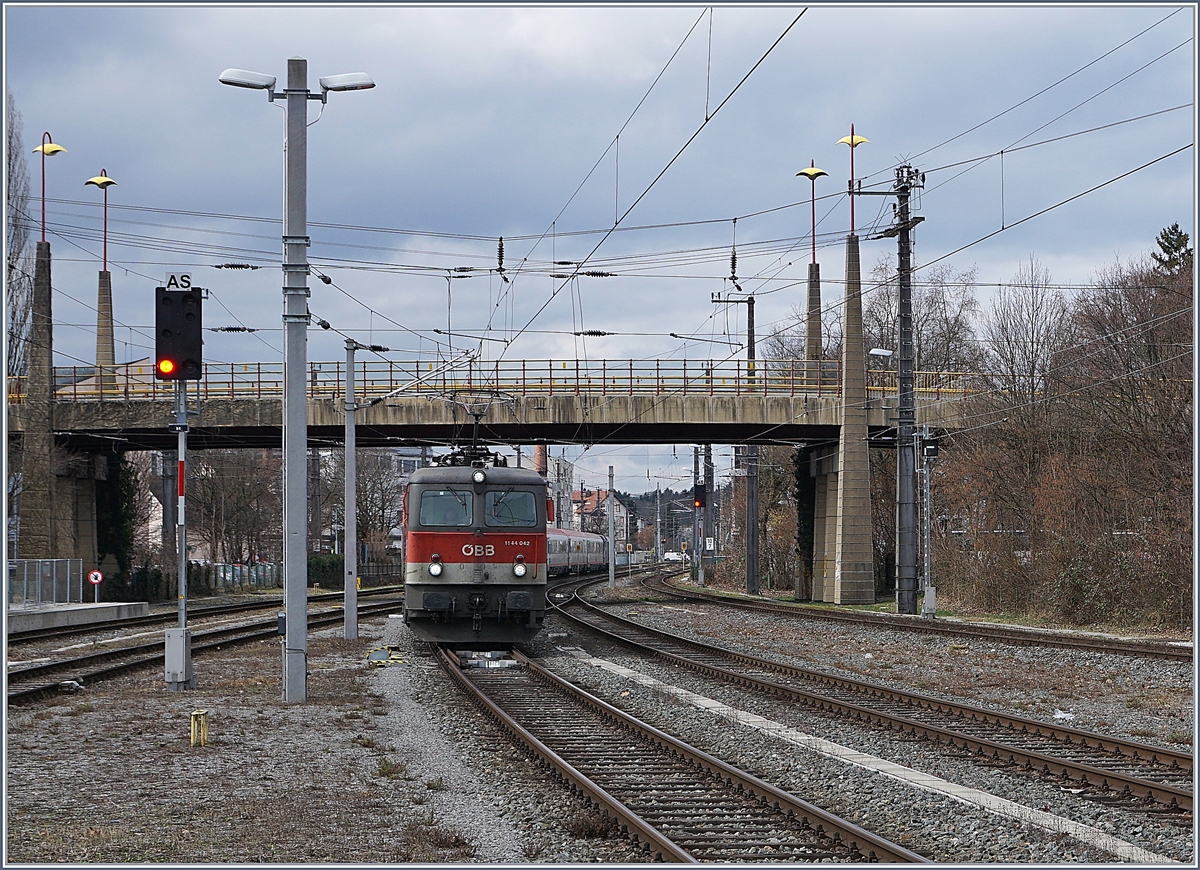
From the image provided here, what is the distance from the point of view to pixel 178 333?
15078 millimetres

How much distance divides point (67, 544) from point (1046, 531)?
3108cm

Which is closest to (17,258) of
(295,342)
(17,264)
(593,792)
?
(17,264)

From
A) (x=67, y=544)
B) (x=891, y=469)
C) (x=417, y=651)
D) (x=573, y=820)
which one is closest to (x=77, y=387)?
(x=67, y=544)

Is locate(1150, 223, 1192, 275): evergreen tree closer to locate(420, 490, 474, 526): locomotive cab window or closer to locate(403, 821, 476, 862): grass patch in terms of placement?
locate(420, 490, 474, 526): locomotive cab window

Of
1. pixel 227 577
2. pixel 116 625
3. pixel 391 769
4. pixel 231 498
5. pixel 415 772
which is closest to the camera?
pixel 391 769

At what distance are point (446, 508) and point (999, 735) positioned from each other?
11140 mm

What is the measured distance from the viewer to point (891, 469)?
4719cm

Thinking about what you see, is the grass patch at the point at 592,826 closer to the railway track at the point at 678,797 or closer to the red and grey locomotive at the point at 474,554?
the railway track at the point at 678,797

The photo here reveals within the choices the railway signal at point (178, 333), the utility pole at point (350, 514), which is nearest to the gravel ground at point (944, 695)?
the utility pole at point (350, 514)

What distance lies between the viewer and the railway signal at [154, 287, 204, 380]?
15.0 meters

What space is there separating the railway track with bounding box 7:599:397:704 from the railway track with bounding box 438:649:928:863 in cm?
644

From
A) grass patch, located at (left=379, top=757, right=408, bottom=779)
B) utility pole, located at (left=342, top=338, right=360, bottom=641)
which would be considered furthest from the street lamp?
utility pole, located at (left=342, top=338, right=360, bottom=641)

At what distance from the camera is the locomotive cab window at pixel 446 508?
20781mm

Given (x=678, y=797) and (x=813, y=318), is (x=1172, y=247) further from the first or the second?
(x=678, y=797)
